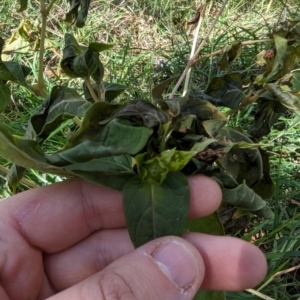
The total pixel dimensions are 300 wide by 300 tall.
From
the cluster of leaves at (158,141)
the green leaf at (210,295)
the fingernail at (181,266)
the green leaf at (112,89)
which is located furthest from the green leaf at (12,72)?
the green leaf at (210,295)

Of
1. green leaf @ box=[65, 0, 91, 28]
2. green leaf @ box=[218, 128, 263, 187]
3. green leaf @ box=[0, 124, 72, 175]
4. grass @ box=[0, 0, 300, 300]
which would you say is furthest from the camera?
grass @ box=[0, 0, 300, 300]

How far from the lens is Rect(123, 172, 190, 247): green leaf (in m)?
0.77

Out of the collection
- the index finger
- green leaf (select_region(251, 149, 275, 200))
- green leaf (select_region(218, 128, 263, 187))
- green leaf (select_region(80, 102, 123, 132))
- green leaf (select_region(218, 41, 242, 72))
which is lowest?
the index finger

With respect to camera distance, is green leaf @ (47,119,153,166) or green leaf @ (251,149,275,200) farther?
green leaf @ (251,149,275,200)

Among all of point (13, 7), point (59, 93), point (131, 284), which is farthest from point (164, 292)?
point (13, 7)

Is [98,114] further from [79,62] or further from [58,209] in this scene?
[58,209]

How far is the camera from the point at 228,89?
998 mm

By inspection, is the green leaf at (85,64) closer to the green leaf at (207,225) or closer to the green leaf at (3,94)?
the green leaf at (3,94)

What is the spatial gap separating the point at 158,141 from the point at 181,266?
20cm

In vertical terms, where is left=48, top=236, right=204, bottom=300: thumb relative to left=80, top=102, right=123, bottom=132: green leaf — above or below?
below

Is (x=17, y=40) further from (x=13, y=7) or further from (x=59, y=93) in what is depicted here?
(x=13, y=7)

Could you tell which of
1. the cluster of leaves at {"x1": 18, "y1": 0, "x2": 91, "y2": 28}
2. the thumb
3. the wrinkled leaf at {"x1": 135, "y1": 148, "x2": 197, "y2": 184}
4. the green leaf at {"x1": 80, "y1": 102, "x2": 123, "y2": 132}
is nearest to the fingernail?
the thumb

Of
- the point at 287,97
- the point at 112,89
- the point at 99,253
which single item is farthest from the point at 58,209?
the point at 287,97

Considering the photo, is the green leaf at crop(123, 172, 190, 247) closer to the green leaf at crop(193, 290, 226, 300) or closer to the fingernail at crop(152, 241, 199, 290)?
the fingernail at crop(152, 241, 199, 290)
